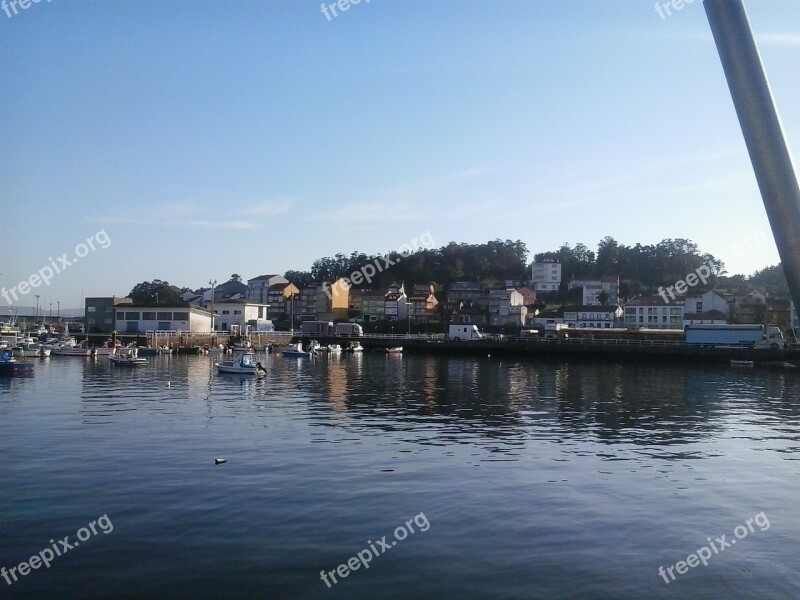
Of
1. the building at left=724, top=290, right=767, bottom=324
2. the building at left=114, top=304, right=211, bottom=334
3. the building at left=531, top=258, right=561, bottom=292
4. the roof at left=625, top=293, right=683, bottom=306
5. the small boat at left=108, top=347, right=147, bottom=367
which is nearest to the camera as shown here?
the small boat at left=108, top=347, right=147, bottom=367

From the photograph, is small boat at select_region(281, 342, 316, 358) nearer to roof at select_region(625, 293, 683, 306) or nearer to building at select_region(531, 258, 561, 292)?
roof at select_region(625, 293, 683, 306)

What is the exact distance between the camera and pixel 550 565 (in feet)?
41.7

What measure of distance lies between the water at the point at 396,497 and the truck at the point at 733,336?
5562 cm

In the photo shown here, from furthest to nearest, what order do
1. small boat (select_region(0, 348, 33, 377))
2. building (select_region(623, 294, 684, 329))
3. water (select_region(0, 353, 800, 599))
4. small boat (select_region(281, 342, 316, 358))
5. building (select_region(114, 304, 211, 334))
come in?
building (select_region(623, 294, 684, 329)) < building (select_region(114, 304, 211, 334)) < small boat (select_region(281, 342, 316, 358)) < small boat (select_region(0, 348, 33, 377)) < water (select_region(0, 353, 800, 599))

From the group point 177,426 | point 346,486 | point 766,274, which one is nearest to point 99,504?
point 346,486

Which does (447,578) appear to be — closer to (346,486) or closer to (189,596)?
(189,596)

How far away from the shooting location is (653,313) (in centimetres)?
12275

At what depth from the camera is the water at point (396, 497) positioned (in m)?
12.0

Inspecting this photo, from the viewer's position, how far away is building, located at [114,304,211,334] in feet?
328

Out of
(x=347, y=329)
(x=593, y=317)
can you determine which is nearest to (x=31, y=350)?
(x=347, y=329)

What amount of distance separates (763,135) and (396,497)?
15479 millimetres

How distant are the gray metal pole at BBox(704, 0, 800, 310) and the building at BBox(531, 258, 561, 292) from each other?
514ft

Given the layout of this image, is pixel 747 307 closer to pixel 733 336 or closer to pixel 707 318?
pixel 707 318

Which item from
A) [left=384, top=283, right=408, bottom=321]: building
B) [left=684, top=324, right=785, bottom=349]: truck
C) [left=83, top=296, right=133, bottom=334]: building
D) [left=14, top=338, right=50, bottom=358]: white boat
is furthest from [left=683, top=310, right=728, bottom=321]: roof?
[left=14, top=338, right=50, bottom=358]: white boat
